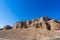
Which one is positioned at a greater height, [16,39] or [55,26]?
[55,26]

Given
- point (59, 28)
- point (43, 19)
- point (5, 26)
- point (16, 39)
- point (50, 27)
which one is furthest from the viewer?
point (5, 26)

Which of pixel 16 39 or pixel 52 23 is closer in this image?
pixel 16 39

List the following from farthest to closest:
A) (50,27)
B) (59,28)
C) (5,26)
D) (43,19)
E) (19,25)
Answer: (5,26), (19,25), (43,19), (50,27), (59,28)

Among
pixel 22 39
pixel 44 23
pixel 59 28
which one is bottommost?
pixel 22 39

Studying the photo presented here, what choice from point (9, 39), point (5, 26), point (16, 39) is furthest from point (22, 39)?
point (5, 26)

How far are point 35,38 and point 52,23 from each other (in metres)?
13.8

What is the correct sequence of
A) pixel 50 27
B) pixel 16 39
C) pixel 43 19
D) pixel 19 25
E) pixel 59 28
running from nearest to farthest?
pixel 16 39 → pixel 59 28 → pixel 50 27 → pixel 43 19 → pixel 19 25

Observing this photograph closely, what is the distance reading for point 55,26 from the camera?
37.5 metres

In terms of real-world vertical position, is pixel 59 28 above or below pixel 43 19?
below

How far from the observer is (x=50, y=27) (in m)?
39.0

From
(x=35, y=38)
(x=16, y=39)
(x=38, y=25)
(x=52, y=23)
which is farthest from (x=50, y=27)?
(x=16, y=39)

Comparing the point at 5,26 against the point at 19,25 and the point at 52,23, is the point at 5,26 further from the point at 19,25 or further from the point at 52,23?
the point at 52,23

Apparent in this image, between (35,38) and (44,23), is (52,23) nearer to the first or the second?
(44,23)

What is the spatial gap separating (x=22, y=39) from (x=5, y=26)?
27.4 m
